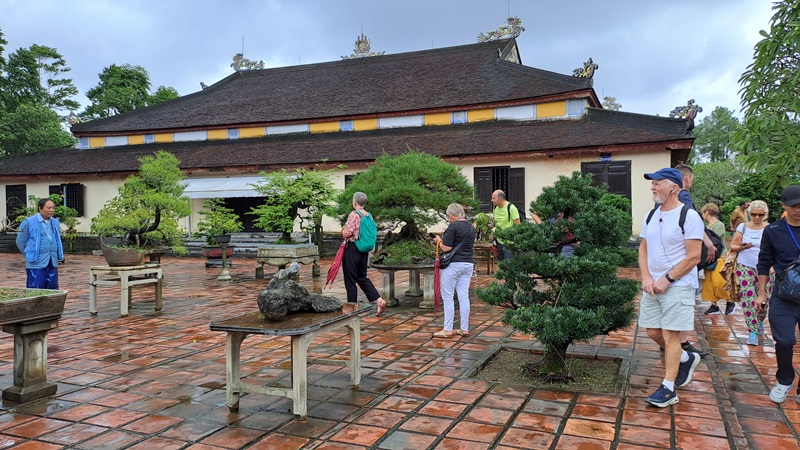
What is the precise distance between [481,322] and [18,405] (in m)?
5.06

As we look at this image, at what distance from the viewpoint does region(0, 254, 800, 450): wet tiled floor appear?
11.5ft

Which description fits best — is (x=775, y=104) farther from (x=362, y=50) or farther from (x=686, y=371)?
(x=362, y=50)

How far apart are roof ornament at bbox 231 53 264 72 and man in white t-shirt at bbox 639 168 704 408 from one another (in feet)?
89.4

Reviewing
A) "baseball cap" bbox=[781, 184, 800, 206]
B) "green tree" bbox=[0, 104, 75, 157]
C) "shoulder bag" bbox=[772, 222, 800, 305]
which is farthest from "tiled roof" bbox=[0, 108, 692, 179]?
"shoulder bag" bbox=[772, 222, 800, 305]

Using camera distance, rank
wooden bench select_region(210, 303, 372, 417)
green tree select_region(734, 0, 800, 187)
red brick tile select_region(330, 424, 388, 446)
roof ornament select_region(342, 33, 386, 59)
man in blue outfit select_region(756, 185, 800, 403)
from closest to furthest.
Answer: red brick tile select_region(330, 424, 388, 446) < wooden bench select_region(210, 303, 372, 417) < man in blue outfit select_region(756, 185, 800, 403) < green tree select_region(734, 0, 800, 187) < roof ornament select_region(342, 33, 386, 59)

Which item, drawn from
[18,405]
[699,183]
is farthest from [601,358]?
[699,183]

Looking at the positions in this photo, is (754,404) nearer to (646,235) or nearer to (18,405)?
(646,235)

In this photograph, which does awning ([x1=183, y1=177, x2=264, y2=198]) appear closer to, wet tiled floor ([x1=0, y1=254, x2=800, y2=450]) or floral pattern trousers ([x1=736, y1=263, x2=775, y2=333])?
wet tiled floor ([x1=0, y1=254, x2=800, y2=450])

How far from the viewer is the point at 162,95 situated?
3838 cm

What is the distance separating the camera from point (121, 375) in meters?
4.94

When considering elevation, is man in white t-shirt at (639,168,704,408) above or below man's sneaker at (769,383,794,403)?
above

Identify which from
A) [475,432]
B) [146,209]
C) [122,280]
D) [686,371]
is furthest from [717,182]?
[475,432]

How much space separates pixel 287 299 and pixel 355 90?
20265 millimetres

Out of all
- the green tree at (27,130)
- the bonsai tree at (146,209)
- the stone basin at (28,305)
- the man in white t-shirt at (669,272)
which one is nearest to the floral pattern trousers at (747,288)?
the man in white t-shirt at (669,272)
